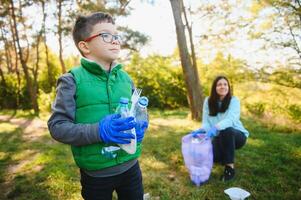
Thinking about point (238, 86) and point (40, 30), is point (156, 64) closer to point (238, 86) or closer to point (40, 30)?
point (238, 86)

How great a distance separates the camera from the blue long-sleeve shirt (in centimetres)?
392

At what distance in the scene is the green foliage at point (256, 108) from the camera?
834cm

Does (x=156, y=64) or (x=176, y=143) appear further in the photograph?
(x=156, y=64)

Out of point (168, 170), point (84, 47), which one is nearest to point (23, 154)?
point (168, 170)

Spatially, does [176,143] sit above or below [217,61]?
below

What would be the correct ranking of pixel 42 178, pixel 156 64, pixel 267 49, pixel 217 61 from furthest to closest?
pixel 156 64, pixel 217 61, pixel 267 49, pixel 42 178

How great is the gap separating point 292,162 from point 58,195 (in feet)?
10.7

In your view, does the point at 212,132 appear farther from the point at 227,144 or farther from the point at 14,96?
the point at 14,96

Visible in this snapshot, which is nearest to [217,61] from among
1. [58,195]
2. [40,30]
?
[58,195]

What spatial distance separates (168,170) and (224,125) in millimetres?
1073

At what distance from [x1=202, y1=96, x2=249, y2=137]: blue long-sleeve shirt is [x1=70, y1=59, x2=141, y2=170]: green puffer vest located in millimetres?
2408

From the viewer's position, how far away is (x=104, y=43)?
1.72 metres

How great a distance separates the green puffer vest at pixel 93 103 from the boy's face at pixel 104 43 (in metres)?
0.08

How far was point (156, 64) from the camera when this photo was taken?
42.0 ft
